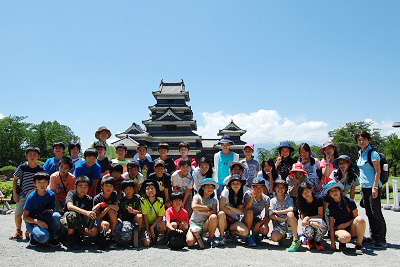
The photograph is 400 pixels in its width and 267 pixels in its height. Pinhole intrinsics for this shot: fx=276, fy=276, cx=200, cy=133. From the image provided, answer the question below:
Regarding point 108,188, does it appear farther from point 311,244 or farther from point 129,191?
point 311,244

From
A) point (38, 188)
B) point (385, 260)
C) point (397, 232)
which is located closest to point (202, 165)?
point (38, 188)

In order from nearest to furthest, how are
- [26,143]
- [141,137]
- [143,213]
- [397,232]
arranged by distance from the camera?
1. [143,213]
2. [397,232]
3. [141,137]
4. [26,143]

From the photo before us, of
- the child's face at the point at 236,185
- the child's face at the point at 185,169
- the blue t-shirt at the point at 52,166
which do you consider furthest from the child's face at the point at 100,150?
the child's face at the point at 236,185

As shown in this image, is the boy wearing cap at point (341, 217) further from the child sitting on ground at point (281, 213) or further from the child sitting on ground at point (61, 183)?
the child sitting on ground at point (61, 183)

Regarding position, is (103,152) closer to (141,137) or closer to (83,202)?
(83,202)

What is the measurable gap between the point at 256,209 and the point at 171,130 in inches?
1061

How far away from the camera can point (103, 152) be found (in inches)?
244

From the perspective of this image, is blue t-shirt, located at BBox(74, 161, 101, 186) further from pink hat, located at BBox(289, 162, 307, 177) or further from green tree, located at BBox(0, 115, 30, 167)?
green tree, located at BBox(0, 115, 30, 167)

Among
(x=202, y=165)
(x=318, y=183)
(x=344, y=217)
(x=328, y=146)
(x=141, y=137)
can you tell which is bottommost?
(x=344, y=217)

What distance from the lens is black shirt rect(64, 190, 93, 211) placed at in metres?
4.71

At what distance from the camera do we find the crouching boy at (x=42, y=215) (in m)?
4.50

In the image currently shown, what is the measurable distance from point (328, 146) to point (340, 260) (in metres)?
2.47

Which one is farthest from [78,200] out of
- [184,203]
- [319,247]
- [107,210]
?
[319,247]

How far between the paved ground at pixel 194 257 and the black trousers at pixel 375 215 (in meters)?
0.26
